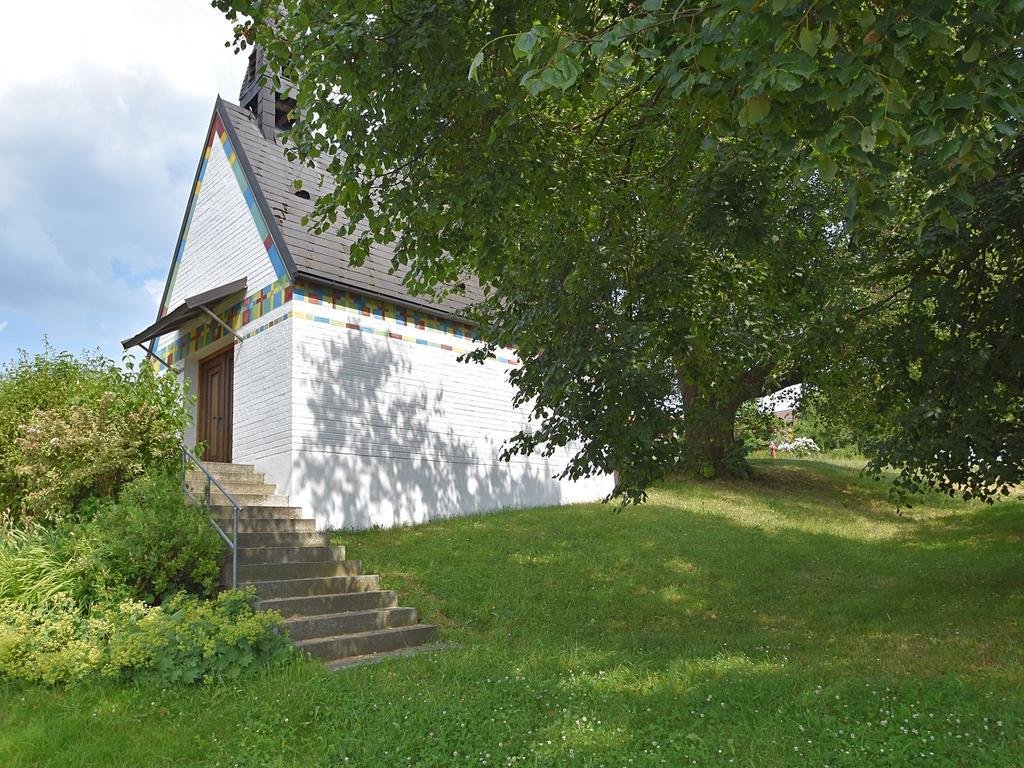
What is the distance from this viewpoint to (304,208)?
1322cm

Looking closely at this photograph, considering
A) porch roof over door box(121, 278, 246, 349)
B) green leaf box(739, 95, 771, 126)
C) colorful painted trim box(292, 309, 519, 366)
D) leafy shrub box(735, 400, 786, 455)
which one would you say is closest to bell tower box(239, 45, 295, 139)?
porch roof over door box(121, 278, 246, 349)

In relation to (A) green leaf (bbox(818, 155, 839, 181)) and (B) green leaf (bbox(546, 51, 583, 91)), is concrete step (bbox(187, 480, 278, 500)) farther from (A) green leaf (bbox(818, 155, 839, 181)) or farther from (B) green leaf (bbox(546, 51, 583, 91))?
(A) green leaf (bbox(818, 155, 839, 181))

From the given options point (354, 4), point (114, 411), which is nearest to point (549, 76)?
point (354, 4)

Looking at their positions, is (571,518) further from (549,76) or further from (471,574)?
(549,76)

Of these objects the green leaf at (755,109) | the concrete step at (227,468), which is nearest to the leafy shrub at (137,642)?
the concrete step at (227,468)

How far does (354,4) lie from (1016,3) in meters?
4.39

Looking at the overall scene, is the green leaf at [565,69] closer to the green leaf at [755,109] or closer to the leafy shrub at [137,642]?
the green leaf at [755,109]

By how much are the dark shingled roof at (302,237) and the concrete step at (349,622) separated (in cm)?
479

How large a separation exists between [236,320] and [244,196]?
2.07 metres

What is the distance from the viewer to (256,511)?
10273mm

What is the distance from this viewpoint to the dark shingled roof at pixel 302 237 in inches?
477

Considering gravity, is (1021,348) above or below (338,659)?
above

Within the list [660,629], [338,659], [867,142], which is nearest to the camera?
[867,142]

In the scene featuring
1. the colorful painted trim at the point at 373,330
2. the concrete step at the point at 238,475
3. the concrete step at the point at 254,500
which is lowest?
the concrete step at the point at 254,500
